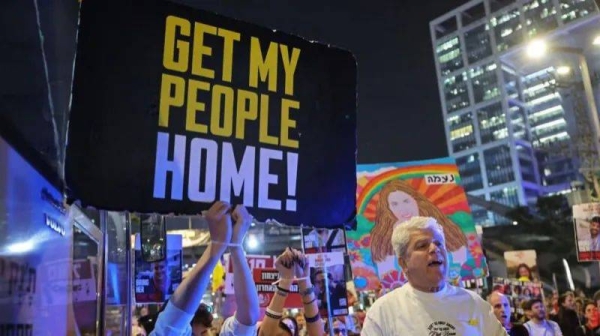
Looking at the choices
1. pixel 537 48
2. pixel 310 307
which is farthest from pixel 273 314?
pixel 537 48

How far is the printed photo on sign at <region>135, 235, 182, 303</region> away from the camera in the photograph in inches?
254

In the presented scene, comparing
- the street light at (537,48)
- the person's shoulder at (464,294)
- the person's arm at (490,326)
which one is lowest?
the person's arm at (490,326)

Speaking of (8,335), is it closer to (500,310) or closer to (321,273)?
(500,310)

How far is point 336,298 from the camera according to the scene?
7.12 m

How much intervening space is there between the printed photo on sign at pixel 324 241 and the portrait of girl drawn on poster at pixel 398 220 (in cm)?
96

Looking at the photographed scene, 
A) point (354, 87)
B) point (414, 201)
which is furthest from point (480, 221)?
point (354, 87)

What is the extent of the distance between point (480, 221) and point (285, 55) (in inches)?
3785

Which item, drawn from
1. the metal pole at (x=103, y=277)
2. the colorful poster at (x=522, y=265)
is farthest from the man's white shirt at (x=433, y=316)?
the colorful poster at (x=522, y=265)

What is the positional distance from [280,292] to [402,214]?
5.42 meters

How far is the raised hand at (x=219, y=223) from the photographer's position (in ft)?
7.90

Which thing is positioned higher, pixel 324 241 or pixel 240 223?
pixel 324 241

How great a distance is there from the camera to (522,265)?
1541cm

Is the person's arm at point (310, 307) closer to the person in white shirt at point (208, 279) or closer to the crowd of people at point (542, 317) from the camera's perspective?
the person in white shirt at point (208, 279)

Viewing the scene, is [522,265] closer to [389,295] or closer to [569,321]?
[569,321]
